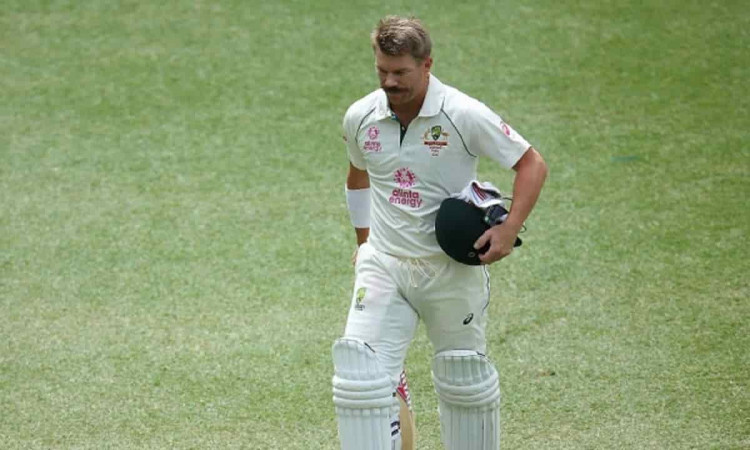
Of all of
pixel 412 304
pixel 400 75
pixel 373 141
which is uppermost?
pixel 400 75

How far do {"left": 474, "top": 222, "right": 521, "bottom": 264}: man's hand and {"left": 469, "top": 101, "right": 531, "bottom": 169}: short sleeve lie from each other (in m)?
0.21

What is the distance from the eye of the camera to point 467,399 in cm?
394

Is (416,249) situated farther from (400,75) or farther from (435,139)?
(400,75)

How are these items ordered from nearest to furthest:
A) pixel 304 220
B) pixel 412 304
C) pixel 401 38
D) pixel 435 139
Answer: pixel 401 38, pixel 435 139, pixel 412 304, pixel 304 220

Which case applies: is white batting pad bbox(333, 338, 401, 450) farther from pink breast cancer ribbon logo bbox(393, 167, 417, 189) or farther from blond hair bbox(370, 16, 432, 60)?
blond hair bbox(370, 16, 432, 60)

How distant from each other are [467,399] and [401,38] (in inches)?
49.0

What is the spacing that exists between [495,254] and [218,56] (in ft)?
18.6

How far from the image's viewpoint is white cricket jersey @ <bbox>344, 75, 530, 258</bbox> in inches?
148

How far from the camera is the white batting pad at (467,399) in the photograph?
12.9ft

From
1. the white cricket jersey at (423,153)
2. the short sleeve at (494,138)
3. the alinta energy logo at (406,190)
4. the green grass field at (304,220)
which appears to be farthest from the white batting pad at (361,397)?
the green grass field at (304,220)

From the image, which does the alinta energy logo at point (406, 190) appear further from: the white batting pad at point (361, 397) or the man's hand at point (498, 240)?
the white batting pad at point (361, 397)

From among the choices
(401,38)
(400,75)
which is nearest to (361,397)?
(400,75)

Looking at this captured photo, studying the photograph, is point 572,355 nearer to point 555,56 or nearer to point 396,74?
point 396,74

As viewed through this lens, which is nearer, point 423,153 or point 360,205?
point 423,153
